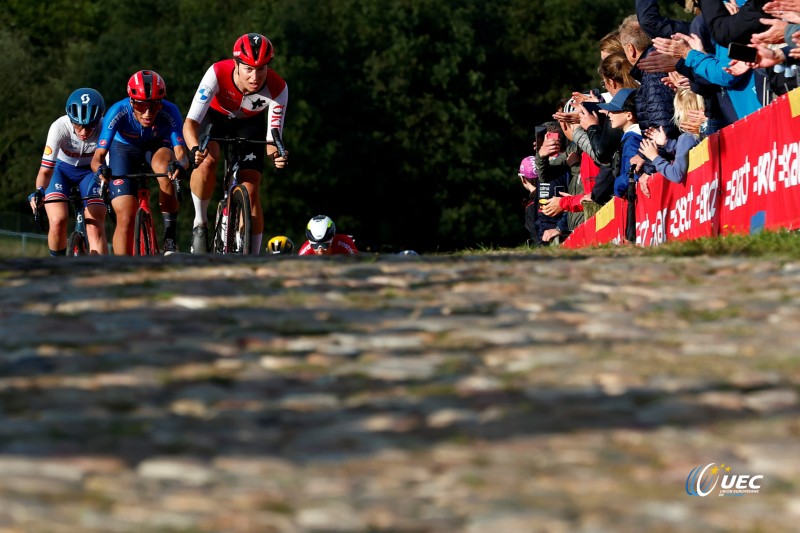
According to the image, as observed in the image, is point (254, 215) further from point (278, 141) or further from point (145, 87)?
point (145, 87)

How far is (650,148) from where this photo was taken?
48.5 ft

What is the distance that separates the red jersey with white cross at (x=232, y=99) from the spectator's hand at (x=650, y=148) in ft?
10.6

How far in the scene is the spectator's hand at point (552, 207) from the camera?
19797mm

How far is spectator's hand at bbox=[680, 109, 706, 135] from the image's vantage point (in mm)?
13820

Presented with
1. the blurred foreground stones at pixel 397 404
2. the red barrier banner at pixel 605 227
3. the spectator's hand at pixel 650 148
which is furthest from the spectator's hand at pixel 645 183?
the blurred foreground stones at pixel 397 404

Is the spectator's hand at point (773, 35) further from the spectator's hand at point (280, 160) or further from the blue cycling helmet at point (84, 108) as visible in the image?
the blue cycling helmet at point (84, 108)

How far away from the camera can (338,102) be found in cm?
7156

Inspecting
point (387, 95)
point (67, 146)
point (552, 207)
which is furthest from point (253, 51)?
point (387, 95)

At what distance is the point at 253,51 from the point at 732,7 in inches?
171

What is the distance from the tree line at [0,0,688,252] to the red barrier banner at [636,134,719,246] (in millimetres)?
50762

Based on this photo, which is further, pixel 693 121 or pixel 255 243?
pixel 255 243

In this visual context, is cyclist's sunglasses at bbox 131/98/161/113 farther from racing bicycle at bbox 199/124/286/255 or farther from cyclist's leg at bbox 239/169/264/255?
cyclist's leg at bbox 239/169/264/255

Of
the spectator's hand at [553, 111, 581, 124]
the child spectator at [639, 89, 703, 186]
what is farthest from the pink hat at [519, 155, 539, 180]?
the child spectator at [639, 89, 703, 186]

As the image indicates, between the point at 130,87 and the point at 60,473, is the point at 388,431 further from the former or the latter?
the point at 130,87
